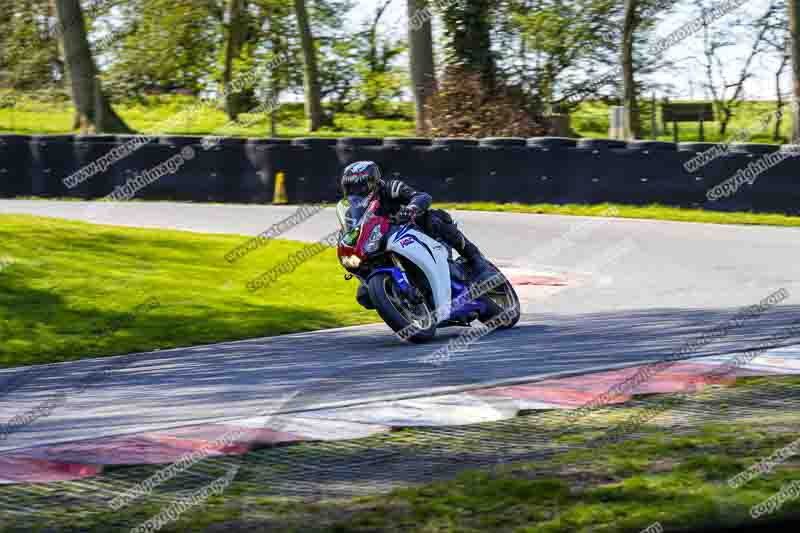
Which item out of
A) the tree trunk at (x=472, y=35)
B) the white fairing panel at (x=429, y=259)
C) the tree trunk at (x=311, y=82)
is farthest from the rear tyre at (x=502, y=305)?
the tree trunk at (x=311, y=82)

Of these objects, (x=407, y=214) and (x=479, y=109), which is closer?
(x=407, y=214)

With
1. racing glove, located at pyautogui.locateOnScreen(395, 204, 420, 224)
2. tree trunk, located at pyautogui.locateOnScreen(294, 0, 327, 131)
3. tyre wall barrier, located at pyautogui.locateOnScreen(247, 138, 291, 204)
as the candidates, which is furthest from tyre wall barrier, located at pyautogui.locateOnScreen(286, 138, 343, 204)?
racing glove, located at pyautogui.locateOnScreen(395, 204, 420, 224)

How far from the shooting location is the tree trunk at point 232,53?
1507 inches

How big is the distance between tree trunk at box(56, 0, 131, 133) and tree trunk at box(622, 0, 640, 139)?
1251cm

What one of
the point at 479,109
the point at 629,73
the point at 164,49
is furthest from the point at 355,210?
the point at 164,49

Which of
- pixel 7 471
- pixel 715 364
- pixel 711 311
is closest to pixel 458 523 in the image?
pixel 7 471

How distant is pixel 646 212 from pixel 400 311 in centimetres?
1052

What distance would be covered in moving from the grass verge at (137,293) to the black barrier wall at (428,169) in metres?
4.89

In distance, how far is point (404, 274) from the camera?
10641mm

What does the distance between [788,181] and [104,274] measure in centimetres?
1030

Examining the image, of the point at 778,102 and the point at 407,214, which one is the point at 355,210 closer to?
the point at 407,214

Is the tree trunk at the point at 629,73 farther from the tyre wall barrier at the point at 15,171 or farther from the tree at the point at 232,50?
the tree at the point at 232,50

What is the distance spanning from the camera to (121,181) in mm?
24969

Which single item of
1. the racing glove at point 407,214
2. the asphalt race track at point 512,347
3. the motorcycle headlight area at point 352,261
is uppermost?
the racing glove at point 407,214
